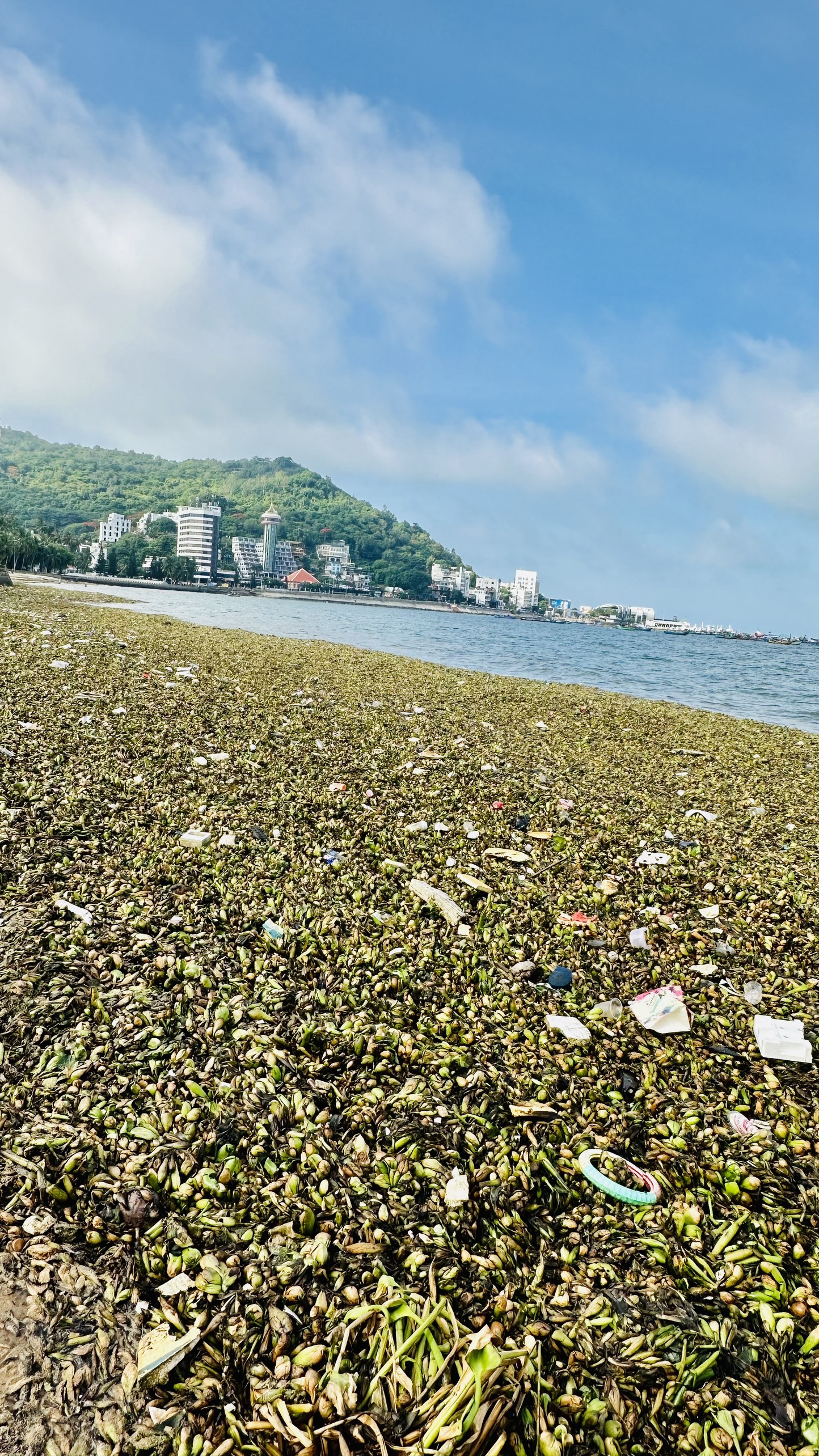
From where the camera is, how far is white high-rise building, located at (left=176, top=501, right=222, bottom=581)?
141375 mm

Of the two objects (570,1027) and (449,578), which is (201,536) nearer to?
(449,578)

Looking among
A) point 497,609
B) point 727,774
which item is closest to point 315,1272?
point 727,774

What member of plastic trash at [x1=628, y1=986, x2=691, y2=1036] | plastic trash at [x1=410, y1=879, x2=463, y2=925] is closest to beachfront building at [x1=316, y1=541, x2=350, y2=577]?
plastic trash at [x1=410, y1=879, x2=463, y2=925]

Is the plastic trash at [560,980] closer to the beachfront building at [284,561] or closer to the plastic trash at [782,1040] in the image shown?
the plastic trash at [782,1040]

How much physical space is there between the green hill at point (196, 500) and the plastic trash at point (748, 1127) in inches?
6119

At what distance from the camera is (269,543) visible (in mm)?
156625

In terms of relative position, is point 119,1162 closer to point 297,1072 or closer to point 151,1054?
point 151,1054

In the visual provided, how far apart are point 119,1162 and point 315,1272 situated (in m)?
0.86

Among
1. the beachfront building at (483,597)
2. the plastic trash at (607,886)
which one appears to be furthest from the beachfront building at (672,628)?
the plastic trash at (607,886)

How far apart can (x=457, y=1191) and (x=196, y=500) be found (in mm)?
190382

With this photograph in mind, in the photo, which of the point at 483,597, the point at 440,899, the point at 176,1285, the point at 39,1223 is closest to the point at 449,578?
the point at 483,597

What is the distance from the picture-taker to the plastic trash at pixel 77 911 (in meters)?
3.94

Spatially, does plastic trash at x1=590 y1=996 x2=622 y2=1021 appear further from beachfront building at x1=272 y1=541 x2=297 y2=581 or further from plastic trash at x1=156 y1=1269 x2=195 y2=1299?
beachfront building at x1=272 y1=541 x2=297 y2=581

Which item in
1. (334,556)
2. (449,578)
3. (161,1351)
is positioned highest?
(334,556)
